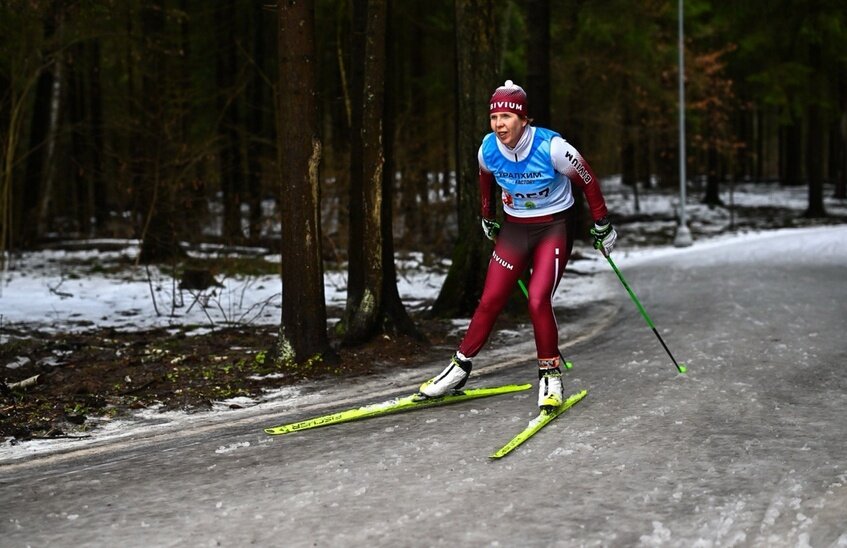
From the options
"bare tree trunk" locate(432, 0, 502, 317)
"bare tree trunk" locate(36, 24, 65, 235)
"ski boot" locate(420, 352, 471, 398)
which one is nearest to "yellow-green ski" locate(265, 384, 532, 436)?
"ski boot" locate(420, 352, 471, 398)

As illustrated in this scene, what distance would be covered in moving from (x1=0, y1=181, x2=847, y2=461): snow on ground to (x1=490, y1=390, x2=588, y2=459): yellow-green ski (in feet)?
7.10

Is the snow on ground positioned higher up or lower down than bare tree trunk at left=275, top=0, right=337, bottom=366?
lower down

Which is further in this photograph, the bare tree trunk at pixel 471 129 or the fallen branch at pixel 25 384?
the bare tree trunk at pixel 471 129

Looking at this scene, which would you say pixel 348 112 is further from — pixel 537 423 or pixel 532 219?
pixel 537 423

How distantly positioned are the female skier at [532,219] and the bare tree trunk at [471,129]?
4.90 m

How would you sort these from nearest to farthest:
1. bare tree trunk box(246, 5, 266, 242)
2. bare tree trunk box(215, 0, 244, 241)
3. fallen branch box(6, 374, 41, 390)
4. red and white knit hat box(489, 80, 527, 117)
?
red and white knit hat box(489, 80, 527, 117)
fallen branch box(6, 374, 41, 390)
bare tree trunk box(246, 5, 266, 242)
bare tree trunk box(215, 0, 244, 241)

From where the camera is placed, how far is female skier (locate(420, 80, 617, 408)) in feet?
22.3

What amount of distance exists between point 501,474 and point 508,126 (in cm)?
261

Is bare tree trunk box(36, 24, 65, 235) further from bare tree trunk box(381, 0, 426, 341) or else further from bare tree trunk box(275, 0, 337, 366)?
bare tree trunk box(275, 0, 337, 366)

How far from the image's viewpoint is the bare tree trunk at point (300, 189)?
8.81 m

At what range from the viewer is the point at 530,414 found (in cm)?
679

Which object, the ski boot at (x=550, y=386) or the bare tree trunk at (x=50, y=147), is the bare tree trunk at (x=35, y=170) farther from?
the ski boot at (x=550, y=386)

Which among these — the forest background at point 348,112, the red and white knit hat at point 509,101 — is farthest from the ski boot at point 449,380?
the forest background at point 348,112

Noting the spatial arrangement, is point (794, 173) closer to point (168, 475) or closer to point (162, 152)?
point (162, 152)
